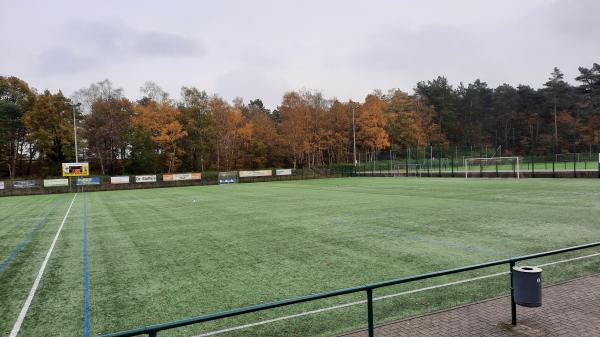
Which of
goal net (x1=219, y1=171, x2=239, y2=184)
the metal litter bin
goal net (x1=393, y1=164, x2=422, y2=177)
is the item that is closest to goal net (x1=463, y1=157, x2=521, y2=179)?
goal net (x1=393, y1=164, x2=422, y2=177)

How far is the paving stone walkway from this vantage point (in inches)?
199

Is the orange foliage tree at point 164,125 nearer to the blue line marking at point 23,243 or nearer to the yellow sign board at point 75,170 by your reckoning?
the yellow sign board at point 75,170

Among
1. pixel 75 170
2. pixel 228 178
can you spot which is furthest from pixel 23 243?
pixel 228 178

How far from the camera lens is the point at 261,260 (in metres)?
9.69

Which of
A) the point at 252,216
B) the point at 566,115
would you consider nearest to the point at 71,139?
the point at 252,216

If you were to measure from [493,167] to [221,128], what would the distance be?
130 ft

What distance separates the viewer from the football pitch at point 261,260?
6.27 m

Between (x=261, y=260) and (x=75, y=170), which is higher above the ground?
(x=75, y=170)

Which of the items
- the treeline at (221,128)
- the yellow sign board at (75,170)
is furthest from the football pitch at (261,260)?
the treeline at (221,128)

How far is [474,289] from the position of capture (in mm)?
6891

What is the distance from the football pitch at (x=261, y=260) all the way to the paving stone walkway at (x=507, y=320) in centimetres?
42

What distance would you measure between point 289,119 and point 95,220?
49631 millimetres

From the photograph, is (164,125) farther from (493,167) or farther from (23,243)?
(23,243)

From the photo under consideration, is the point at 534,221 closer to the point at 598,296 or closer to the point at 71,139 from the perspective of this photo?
the point at 598,296
